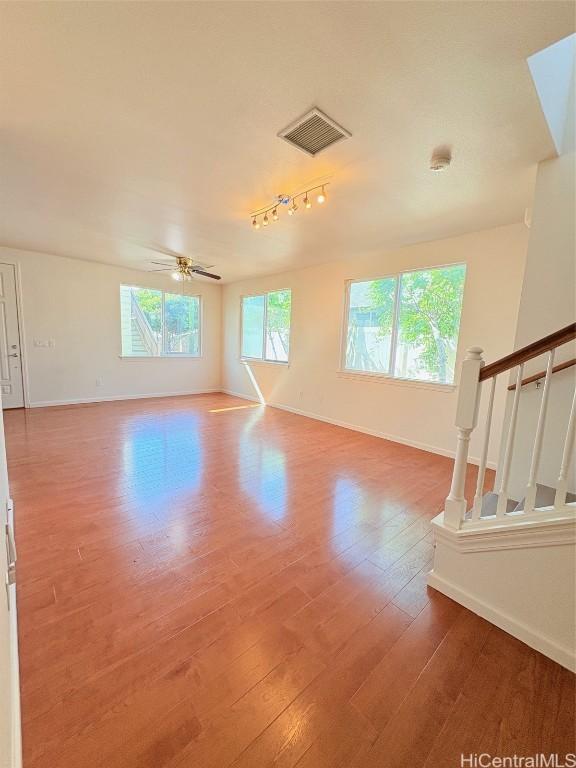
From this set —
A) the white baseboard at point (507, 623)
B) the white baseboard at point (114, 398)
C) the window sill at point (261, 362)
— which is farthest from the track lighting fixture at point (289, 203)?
the white baseboard at point (114, 398)

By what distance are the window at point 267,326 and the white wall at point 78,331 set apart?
1.57 metres

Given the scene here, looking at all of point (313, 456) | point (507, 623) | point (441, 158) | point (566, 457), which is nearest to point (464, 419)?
point (566, 457)

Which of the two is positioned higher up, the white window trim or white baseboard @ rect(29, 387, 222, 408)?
the white window trim

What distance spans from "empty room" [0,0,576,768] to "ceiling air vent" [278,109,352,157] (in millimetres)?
17

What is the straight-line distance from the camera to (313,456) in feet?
12.2

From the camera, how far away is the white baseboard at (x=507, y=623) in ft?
4.43

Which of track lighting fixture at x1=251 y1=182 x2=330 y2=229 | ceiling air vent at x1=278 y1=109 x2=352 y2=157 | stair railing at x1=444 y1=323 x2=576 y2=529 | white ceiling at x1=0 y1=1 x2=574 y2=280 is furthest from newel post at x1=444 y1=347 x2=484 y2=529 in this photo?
track lighting fixture at x1=251 y1=182 x2=330 y2=229

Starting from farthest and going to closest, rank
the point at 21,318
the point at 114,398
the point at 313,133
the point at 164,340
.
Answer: the point at 164,340, the point at 114,398, the point at 21,318, the point at 313,133

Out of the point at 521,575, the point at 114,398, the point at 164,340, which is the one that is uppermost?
the point at 164,340

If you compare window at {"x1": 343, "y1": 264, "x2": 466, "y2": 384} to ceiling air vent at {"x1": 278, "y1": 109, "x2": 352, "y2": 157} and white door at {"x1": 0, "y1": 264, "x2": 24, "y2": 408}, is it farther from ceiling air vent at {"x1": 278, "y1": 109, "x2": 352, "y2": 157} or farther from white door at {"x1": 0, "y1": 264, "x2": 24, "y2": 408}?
white door at {"x1": 0, "y1": 264, "x2": 24, "y2": 408}

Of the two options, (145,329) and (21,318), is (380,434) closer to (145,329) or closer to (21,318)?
(145,329)

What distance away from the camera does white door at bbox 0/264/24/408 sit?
4.91 m

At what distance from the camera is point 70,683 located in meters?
1.20

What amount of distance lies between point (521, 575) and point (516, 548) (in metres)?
0.13
